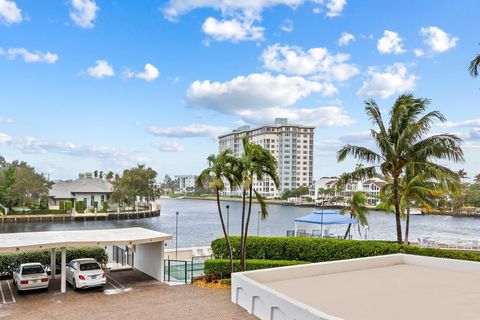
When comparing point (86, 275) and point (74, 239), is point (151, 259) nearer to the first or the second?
point (86, 275)

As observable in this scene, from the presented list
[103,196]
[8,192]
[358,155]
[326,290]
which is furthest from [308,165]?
[326,290]

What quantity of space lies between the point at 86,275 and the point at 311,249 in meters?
10.1

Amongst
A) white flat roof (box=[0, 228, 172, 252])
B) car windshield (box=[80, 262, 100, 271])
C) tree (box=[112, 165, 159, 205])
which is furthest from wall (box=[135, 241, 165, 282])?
tree (box=[112, 165, 159, 205])

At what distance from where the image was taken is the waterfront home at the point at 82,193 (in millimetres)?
86438

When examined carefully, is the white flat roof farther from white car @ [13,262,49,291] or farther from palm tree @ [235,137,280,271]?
palm tree @ [235,137,280,271]

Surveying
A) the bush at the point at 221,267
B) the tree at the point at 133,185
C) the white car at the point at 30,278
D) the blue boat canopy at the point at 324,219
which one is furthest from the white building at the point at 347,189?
the white car at the point at 30,278

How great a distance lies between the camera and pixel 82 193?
86750 mm

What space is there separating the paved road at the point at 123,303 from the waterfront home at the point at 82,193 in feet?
238

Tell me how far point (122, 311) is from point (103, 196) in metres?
81.9

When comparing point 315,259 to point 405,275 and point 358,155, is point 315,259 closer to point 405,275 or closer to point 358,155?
point 358,155

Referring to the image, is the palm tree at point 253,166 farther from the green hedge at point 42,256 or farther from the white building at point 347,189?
the white building at point 347,189

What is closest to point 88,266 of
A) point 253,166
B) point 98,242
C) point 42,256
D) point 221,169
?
point 98,242

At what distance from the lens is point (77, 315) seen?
12773mm

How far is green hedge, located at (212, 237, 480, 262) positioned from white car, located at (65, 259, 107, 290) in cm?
580
